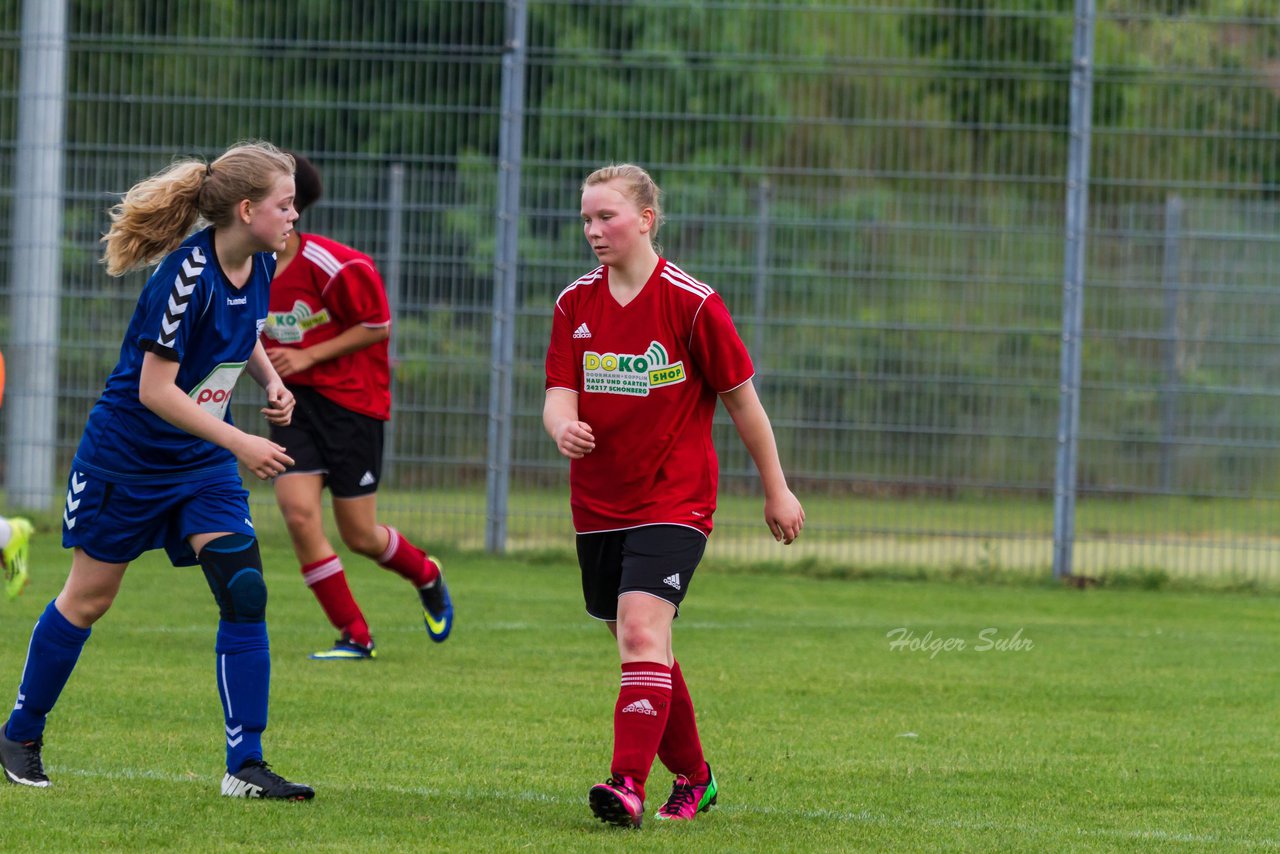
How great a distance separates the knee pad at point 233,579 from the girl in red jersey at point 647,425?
0.92m

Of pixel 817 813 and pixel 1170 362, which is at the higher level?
pixel 1170 362

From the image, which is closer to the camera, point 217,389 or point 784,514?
point 784,514

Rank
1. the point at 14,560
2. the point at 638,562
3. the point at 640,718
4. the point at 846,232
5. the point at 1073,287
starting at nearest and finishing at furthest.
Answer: the point at 640,718
the point at 638,562
the point at 14,560
the point at 1073,287
the point at 846,232

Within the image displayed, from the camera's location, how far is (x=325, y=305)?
8141 millimetres

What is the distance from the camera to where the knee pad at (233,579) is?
16.6 ft

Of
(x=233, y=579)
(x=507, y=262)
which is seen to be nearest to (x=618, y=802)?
(x=233, y=579)

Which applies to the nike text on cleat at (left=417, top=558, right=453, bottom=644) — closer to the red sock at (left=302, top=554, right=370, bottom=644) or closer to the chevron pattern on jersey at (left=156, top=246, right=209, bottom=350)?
the red sock at (left=302, top=554, right=370, bottom=644)

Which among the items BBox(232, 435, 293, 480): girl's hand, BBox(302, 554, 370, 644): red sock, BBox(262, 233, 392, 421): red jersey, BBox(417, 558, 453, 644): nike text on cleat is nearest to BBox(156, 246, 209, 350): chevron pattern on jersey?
BBox(232, 435, 293, 480): girl's hand

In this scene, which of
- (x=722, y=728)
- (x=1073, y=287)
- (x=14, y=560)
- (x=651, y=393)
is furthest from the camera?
(x=1073, y=287)

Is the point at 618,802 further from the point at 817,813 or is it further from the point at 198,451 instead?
the point at 198,451

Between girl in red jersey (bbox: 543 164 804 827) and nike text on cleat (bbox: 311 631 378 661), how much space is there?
10.5ft

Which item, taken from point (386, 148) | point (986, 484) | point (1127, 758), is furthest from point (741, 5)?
point (1127, 758)

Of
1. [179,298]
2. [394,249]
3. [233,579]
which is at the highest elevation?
[394,249]

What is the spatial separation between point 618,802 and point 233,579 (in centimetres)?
127
